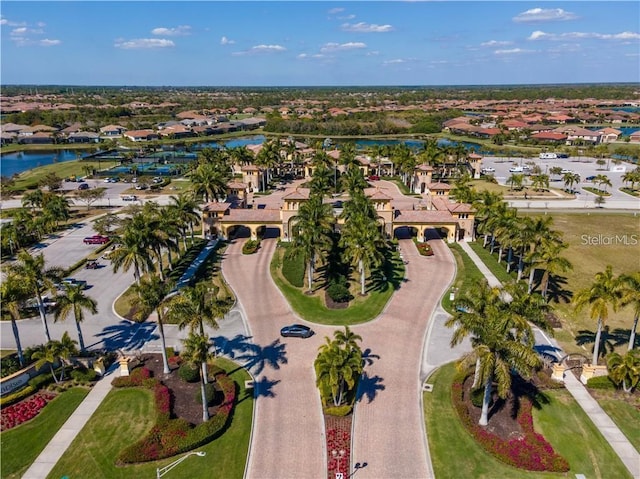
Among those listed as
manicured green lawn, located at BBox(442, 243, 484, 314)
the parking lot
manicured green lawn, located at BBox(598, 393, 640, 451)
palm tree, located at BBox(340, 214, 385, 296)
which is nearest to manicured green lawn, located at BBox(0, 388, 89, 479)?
palm tree, located at BBox(340, 214, 385, 296)

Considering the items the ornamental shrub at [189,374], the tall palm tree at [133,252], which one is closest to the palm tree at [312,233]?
the tall palm tree at [133,252]

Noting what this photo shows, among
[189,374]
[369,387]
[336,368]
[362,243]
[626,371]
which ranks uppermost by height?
[362,243]

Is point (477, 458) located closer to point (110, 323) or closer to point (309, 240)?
point (309, 240)

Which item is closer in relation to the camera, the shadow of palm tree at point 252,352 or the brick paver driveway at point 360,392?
the brick paver driveway at point 360,392

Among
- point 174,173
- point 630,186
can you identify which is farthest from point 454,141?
point 174,173

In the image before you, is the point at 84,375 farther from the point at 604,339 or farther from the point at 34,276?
the point at 604,339

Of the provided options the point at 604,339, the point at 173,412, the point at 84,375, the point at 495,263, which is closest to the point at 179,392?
the point at 173,412

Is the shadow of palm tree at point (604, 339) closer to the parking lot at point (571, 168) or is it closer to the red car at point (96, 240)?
the parking lot at point (571, 168)
